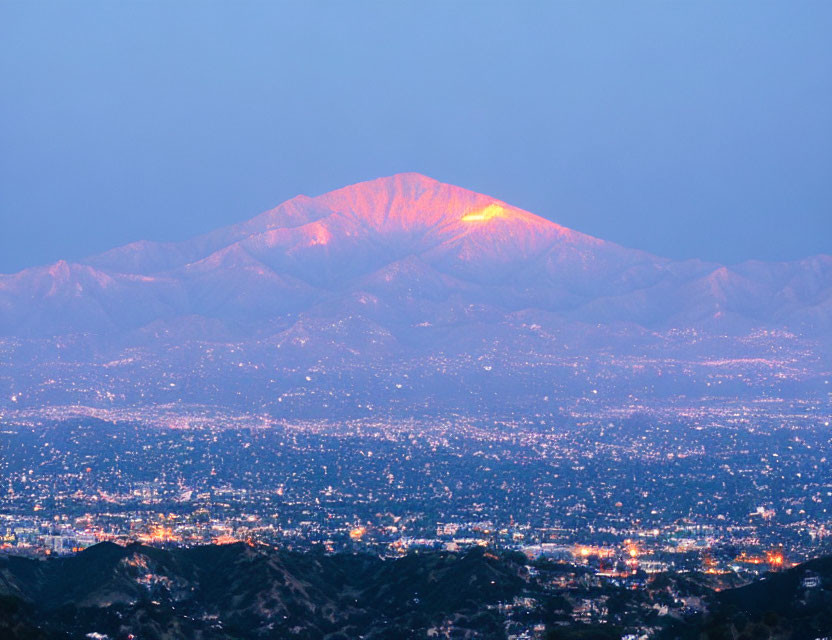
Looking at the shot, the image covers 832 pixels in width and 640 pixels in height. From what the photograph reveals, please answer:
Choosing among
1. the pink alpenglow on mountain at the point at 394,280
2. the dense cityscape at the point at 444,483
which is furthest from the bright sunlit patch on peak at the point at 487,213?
the dense cityscape at the point at 444,483

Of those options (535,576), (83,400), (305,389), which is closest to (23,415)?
(83,400)

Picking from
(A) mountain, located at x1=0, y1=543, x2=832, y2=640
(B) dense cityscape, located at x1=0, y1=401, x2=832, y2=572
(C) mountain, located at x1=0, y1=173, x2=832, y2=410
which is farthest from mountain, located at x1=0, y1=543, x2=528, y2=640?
(C) mountain, located at x1=0, y1=173, x2=832, y2=410

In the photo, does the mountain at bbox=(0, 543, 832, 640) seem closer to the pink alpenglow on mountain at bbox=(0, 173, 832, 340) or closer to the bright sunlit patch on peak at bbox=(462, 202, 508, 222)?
the pink alpenglow on mountain at bbox=(0, 173, 832, 340)

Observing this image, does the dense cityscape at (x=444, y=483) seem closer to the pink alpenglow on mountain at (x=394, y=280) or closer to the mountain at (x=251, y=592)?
the mountain at (x=251, y=592)

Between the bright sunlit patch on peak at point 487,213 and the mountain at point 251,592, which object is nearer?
the mountain at point 251,592

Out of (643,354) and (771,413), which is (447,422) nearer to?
(771,413)

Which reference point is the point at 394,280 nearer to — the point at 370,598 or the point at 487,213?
the point at 487,213

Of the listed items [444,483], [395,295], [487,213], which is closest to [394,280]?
[395,295]
